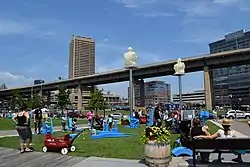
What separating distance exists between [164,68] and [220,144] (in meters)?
83.4

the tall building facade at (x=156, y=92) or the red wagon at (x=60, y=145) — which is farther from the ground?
the tall building facade at (x=156, y=92)

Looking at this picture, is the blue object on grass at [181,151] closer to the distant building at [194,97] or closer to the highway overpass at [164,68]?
the highway overpass at [164,68]

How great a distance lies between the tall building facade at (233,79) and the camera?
5143 inches

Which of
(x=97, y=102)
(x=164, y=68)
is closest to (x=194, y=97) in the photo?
(x=164, y=68)

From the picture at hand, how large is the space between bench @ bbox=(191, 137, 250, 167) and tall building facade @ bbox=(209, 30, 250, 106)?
122 m

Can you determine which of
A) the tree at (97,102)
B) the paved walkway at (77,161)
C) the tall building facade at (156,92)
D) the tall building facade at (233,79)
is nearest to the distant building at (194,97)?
the tall building facade at (156,92)

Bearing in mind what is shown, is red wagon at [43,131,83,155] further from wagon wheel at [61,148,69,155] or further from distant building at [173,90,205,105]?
distant building at [173,90,205,105]

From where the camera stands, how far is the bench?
8.02 metres

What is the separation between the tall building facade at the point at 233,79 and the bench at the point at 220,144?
122 meters

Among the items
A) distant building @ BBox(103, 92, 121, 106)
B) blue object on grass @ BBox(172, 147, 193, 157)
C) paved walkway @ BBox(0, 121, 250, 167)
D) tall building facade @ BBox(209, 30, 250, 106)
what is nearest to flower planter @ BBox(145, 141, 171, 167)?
paved walkway @ BBox(0, 121, 250, 167)

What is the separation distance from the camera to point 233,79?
137 metres

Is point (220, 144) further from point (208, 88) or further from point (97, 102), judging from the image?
point (208, 88)

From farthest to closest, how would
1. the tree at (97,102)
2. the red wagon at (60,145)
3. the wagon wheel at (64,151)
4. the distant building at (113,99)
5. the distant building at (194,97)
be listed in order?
the distant building at (113,99)
the distant building at (194,97)
the tree at (97,102)
the red wagon at (60,145)
the wagon wheel at (64,151)

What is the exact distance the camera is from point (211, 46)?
160125 mm
